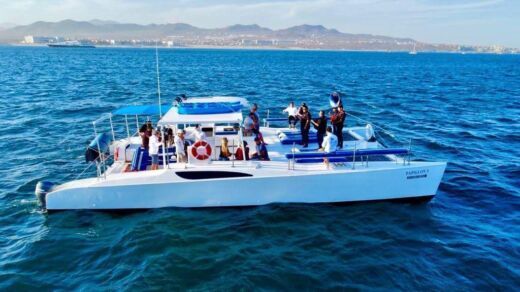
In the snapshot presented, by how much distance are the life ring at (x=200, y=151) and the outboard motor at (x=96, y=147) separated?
3.73 meters

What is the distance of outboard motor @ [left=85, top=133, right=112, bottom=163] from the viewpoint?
13664 mm

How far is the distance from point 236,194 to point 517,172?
12329 mm

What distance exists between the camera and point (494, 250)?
35.1ft

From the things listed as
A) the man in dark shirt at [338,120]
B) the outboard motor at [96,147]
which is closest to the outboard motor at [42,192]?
the outboard motor at [96,147]

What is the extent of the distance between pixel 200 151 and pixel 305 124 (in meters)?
4.14

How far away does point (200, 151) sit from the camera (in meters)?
12.0

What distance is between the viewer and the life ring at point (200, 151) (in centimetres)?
1202

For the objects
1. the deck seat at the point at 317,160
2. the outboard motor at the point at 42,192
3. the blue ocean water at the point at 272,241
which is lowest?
the blue ocean water at the point at 272,241

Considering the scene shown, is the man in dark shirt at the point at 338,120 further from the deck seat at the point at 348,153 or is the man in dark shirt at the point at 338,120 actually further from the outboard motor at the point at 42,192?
A: the outboard motor at the point at 42,192

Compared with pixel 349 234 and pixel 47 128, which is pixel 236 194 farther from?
pixel 47 128

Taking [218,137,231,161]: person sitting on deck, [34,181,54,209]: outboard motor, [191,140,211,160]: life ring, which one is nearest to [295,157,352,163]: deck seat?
[218,137,231,161]: person sitting on deck

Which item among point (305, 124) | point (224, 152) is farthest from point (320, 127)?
point (224, 152)

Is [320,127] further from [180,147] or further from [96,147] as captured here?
[96,147]

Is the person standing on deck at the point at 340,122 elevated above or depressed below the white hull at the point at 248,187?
above
